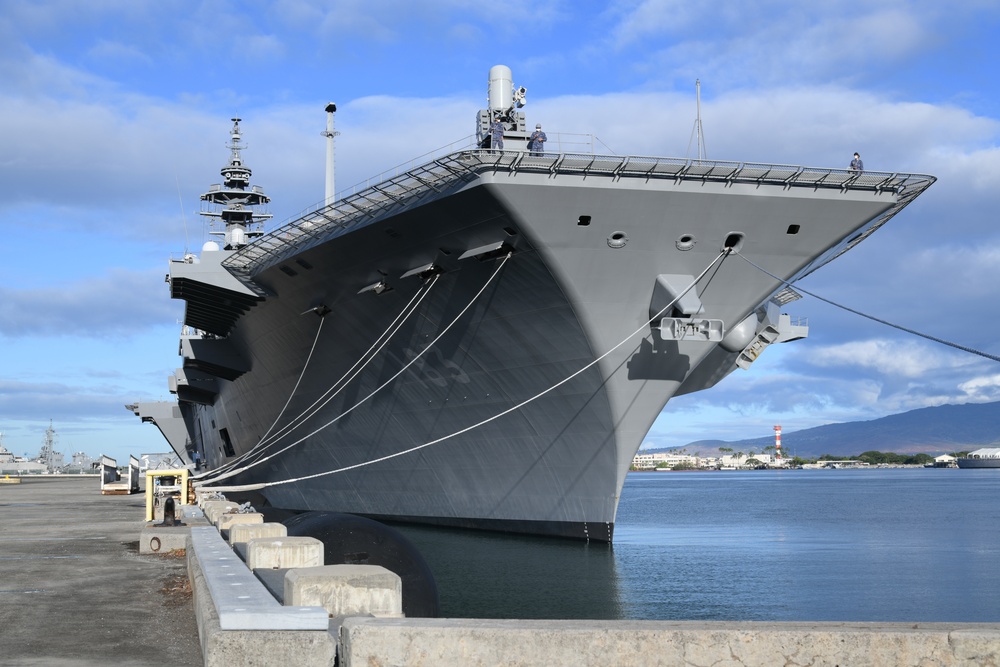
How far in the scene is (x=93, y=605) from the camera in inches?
300

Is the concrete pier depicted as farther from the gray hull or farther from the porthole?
the porthole

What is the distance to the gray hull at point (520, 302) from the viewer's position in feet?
52.6

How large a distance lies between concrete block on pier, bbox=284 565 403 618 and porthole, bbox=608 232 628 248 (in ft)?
37.3

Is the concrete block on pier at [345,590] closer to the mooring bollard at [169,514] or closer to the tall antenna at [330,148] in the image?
the mooring bollard at [169,514]

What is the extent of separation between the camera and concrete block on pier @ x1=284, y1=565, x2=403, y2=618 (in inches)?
213

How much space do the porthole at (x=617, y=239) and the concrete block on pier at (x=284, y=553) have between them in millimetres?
10107

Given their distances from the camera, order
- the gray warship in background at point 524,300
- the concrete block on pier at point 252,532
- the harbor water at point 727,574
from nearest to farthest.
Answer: the concrete block on pier at point 252,532
the harbor water at point 727,574
the gray warship in background at point 524,300

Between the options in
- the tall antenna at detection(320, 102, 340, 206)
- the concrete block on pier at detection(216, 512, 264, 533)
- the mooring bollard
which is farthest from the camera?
the tall antenna at detection(320, 102, 340, 206)

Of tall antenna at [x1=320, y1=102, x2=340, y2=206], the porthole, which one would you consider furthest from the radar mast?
the porthole

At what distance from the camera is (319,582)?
542 centimetres

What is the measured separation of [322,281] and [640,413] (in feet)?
24.4

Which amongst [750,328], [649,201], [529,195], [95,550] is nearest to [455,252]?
[529,195]

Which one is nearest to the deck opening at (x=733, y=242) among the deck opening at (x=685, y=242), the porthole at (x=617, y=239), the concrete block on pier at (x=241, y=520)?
the deck opening at (x=685, y=242)

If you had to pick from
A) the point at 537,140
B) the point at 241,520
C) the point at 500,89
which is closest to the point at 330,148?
the point at 500,89
